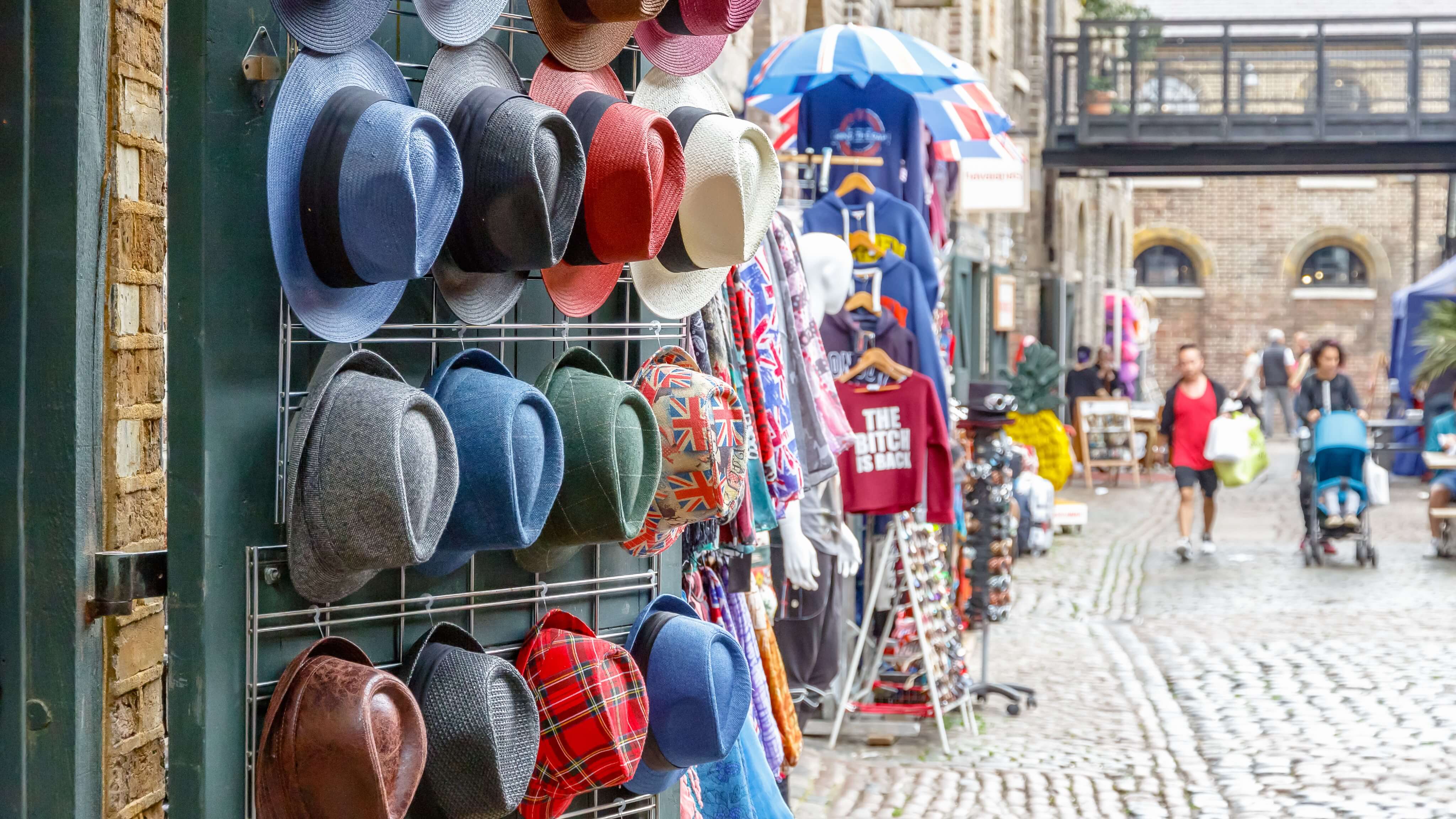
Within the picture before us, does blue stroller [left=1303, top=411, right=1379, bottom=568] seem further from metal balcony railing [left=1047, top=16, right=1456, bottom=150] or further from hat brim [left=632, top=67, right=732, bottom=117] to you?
hat brim [left=632, top=67, right=732, bottom=117]

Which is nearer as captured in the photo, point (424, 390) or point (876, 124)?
point (424, 390)

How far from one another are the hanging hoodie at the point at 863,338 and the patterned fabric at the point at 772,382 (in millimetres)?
2069

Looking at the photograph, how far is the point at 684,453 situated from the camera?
2775mm

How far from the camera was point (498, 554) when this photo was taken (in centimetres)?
257

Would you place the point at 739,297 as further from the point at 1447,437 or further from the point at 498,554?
the point at 1447,437

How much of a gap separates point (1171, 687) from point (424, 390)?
6.17 m

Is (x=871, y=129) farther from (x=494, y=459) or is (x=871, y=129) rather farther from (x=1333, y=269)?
(x=1333, y=269)

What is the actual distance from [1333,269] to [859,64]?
1186 inches

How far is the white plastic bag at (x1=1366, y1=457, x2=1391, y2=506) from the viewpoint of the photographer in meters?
11.7

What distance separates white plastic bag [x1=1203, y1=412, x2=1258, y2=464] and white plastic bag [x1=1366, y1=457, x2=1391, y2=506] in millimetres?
907

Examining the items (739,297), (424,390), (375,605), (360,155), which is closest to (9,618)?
(375,605)

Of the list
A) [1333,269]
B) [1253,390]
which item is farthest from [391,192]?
[1333,269]

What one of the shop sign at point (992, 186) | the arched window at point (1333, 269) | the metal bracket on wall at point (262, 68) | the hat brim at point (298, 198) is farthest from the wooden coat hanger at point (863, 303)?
the arched window at point (1333, 269)

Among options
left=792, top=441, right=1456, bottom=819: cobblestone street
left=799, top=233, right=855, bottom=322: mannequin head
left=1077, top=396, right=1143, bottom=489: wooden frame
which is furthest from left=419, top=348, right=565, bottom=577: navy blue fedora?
left=1077, top=396, right=1143, bottom=489: wooden frame
